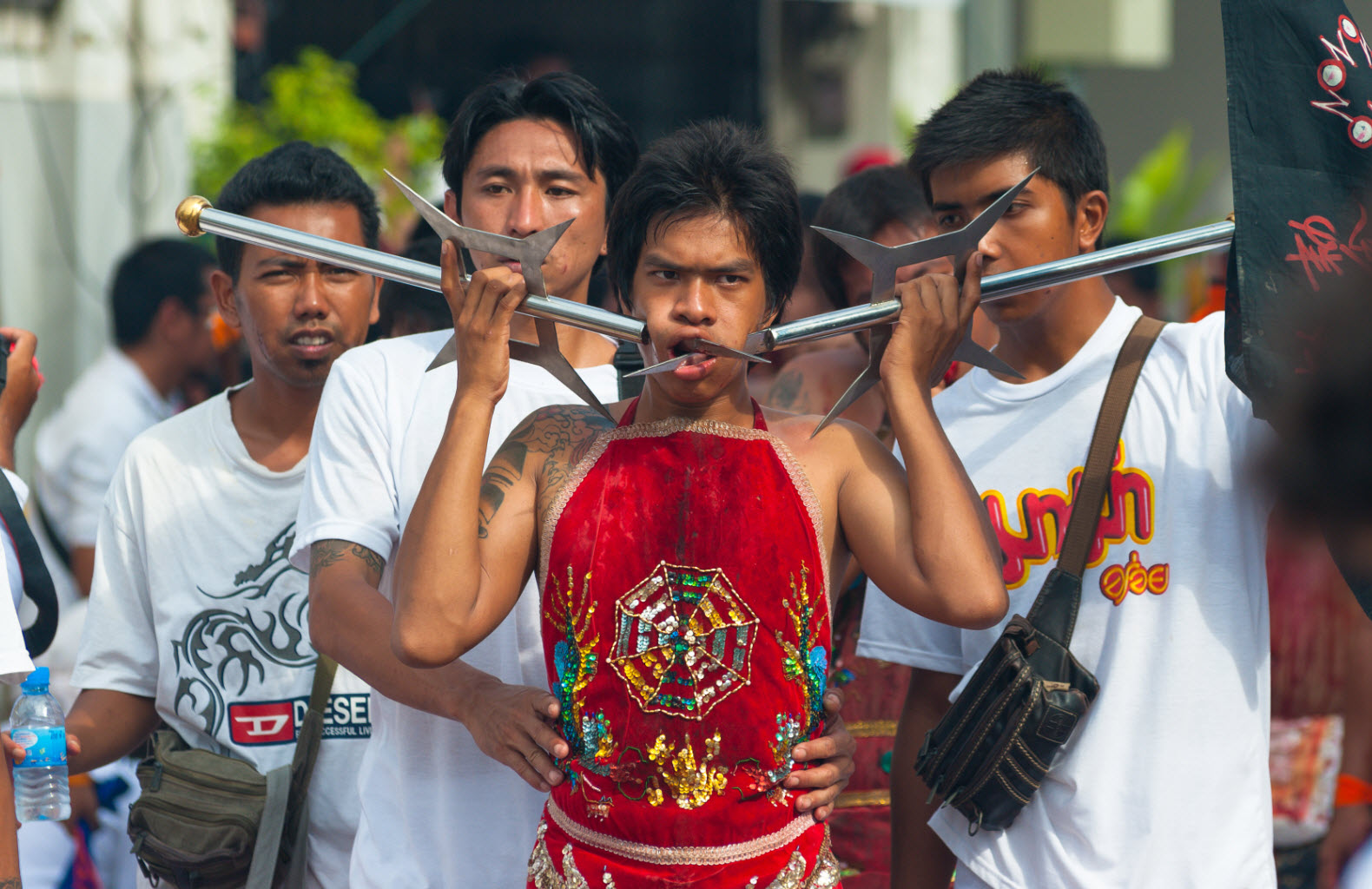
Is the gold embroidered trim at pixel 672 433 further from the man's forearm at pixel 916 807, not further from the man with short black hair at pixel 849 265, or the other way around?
the man with short black hair at pixel 849 265

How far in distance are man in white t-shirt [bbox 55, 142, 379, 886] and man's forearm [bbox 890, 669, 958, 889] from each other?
110cm

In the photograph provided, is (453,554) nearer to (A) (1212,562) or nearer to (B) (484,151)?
(B) (484,151)

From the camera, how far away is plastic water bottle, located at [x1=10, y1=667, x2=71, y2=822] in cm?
260

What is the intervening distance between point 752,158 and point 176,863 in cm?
181

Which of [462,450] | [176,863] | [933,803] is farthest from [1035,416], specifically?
[176,863]

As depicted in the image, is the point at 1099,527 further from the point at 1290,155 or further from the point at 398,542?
the point at 398,542

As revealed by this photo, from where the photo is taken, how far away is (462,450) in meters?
2.15

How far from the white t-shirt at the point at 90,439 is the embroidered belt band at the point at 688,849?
324 centimetres

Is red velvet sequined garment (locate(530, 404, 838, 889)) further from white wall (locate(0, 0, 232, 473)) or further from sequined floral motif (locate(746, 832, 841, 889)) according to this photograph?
white wall (locate(0, 0, 232, 473))

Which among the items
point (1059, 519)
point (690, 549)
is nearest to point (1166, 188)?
point (1059, 519)

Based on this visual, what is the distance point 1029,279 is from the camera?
7.34 feet

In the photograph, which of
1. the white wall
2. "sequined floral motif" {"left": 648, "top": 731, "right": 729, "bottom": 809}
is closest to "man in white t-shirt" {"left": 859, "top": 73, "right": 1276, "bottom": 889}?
"sequined floral motif" {"left": 648, "top": 731, "right": 729, "bottom": 809}

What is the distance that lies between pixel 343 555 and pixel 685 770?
0.79 metres

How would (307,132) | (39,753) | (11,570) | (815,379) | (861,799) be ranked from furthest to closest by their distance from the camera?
1. (307,132)
2. (815,379)
3. (861,799)
4. (11,570)
5. (39,753)
